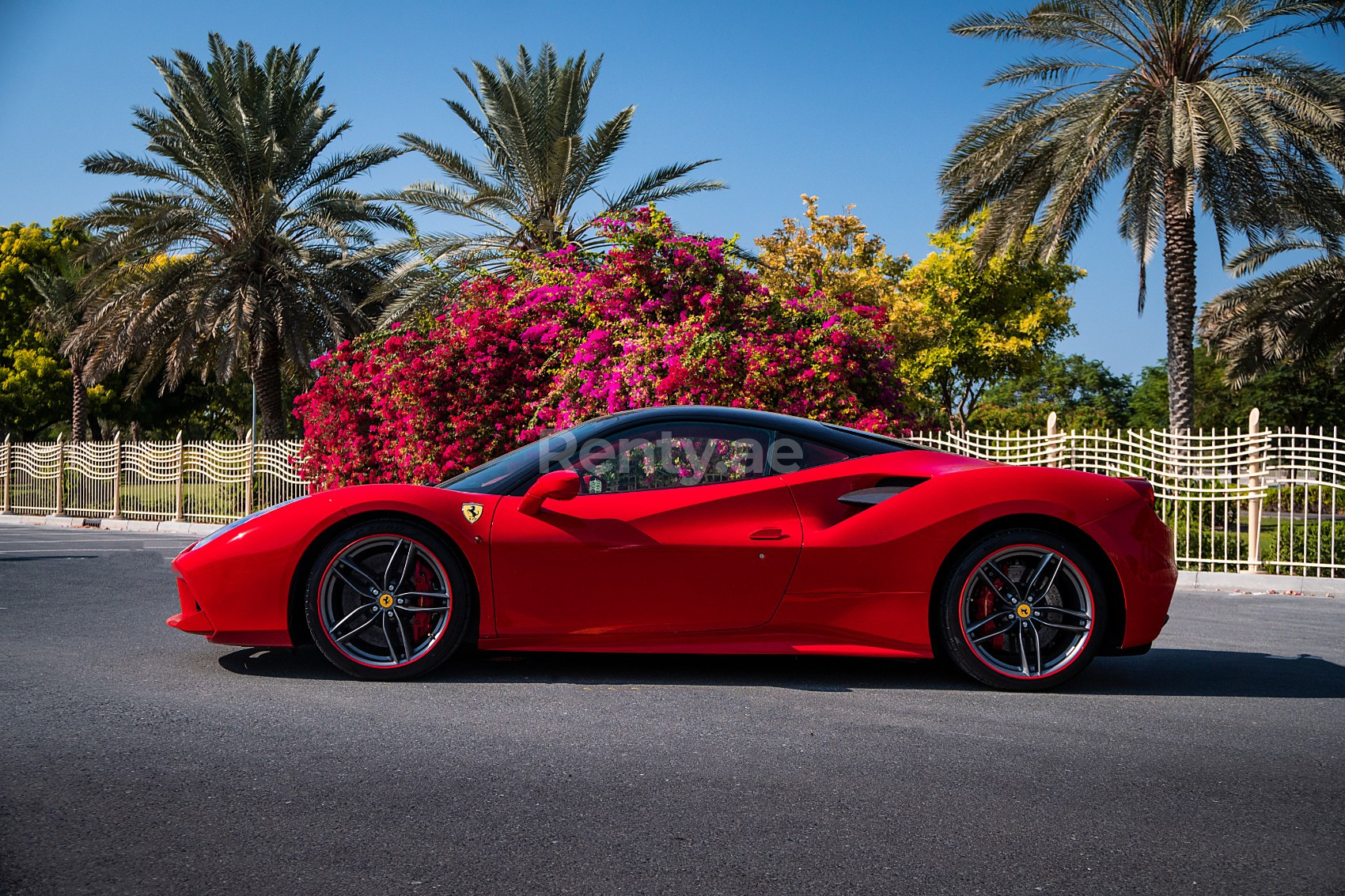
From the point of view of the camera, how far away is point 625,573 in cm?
473

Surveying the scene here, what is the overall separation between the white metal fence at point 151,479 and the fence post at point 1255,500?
49.8 feet

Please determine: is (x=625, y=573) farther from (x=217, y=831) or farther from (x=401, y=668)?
(x=217, y=831)

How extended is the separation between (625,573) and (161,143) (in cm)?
2070

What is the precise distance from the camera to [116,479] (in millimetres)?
22859

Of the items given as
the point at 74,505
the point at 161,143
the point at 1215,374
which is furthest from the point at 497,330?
the point at 1215,374

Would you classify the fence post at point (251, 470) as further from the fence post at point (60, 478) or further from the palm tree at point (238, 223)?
the fence post at point (60, 478)

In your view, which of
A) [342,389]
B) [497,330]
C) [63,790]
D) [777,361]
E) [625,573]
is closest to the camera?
[63,790]

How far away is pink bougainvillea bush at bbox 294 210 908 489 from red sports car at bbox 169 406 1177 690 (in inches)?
292

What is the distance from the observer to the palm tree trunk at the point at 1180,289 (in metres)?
17.0

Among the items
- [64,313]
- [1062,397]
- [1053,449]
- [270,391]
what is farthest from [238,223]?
[1062,397]

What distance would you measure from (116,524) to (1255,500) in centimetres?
2039

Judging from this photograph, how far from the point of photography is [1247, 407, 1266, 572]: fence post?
40.5ft

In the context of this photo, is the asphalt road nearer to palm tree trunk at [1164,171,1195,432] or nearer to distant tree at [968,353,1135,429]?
palm tree trunk at [1164,171,1195,432]

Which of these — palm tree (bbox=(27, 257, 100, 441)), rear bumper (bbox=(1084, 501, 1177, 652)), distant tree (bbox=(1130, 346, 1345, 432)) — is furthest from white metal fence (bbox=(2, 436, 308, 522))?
distant tree (bbox=(1130, 346, 1345, 432))
